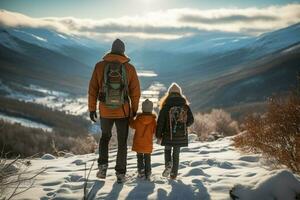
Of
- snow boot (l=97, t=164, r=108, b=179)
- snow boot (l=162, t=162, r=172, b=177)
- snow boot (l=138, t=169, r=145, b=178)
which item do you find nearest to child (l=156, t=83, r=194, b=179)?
snow boot (l=162, t=162, r=172, b=177)

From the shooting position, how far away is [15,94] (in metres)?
190

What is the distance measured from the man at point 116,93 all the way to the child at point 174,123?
549mm

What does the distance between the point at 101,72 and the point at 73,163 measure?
127 inches

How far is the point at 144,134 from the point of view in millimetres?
7105

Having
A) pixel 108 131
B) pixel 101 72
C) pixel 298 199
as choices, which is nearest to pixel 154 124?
pixel 108 131

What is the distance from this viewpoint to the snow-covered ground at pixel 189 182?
521 cm

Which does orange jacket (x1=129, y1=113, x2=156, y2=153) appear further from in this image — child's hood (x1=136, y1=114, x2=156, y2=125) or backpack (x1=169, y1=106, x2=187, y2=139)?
backpack (x1=169, y1=106, x2=187, y2=139)

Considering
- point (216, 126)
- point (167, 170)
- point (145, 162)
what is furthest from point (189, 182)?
point (216, 126)

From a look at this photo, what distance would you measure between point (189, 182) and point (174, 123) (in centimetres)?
106

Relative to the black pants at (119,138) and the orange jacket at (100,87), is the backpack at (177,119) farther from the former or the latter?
the black pants at (119,138)

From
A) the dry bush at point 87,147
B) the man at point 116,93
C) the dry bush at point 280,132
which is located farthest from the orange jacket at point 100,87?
the dry bush at point 87,147

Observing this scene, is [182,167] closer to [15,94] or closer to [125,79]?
[125,79]

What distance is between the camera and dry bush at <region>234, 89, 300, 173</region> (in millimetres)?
6922

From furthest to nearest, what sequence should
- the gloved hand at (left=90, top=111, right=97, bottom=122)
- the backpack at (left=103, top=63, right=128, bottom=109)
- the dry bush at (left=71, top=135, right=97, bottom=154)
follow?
the dry bush at (left=71, top=135, right=97, bottom=154) → the gloved hand at (left=90, top=111, right=97, bottom=122) → the backpack at (left=103, top=63, right=128, bottom=109)
